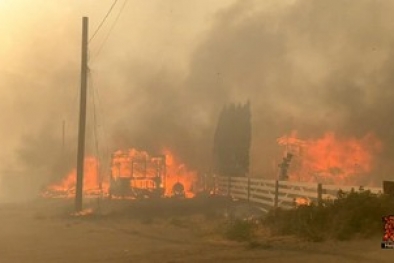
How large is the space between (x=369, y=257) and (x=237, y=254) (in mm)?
2644

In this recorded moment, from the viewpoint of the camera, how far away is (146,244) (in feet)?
47.6

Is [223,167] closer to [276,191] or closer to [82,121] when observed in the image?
[82,121]

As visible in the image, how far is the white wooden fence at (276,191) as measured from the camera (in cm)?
1684

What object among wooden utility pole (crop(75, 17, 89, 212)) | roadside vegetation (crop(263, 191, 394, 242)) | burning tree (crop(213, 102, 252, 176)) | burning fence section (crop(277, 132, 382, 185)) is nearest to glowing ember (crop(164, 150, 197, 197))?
burning tree (crop(213, 102, 252, 176))

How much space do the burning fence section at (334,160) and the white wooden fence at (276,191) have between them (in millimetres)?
9990

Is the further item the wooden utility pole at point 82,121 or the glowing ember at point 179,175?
the glowing ember at point 179,175

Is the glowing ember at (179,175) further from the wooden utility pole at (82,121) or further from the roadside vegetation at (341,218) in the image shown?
the roadside vegetation at (341,218)

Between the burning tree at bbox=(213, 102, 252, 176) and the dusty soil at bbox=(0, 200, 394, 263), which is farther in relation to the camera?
the burning tree at bbox=(213, 102, 252, 176)

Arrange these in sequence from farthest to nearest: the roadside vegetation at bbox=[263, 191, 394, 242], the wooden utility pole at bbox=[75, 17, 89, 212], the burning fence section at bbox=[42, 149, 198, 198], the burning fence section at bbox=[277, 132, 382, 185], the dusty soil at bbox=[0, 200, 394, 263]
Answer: the burning fence section at bbox=[277, 132, 382, 185], the burning fence section at bbox=[42, 149, 198, 198], the wooden utility pole at bbox=[75, 17, 89, 212], the roadside vegetation at bbox=[263, 191, 394, 242], the dusty soil at bbox=[0, 200, 394, 263]

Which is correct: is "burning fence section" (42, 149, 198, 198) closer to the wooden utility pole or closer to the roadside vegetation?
the wooden utility pole

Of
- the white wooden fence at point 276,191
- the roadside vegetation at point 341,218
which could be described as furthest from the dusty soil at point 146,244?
the white wooden fence at point 276,191

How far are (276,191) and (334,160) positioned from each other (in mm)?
21892

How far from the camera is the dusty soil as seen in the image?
A: 37.3 feet

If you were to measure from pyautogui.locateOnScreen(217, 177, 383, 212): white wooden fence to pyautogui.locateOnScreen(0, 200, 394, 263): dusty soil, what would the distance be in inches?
105
